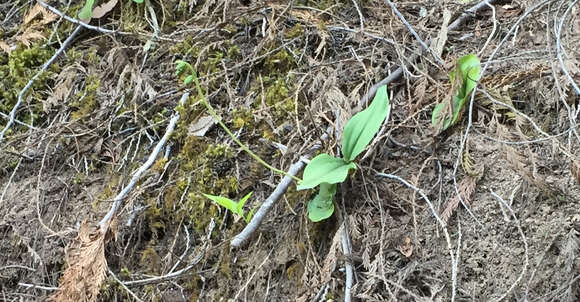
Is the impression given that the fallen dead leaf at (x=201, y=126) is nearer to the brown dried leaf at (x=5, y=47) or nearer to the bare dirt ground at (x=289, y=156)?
the bare dirt ground at (x=289, y=156)

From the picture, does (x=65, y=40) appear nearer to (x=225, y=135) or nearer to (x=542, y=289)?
(x=225, y=135)

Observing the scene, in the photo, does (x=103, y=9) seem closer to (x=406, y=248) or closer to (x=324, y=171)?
(x=324, y=171)

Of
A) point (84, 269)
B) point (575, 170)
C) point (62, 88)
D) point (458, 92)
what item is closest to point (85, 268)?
point (84, 269)

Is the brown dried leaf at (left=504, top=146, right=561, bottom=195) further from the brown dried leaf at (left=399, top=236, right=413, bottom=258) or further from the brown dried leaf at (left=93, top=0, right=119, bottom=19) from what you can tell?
the brown dried leaf at (left=93, top=0, right=119, bottom=19)

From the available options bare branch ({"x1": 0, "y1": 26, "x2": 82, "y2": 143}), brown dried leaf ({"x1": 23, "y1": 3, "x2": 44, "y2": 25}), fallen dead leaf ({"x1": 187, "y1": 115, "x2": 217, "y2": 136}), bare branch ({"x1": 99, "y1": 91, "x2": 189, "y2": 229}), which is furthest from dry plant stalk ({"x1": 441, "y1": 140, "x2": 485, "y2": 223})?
brown dried leaf ({"x1": 23, "y1": 3, "x2": 44, "y2": 25})

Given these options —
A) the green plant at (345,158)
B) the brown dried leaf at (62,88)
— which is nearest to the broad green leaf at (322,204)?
the green plant at (345,158)

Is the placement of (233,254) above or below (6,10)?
below

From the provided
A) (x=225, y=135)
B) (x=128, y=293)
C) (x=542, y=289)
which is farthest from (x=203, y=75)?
(x=542, y=289)
